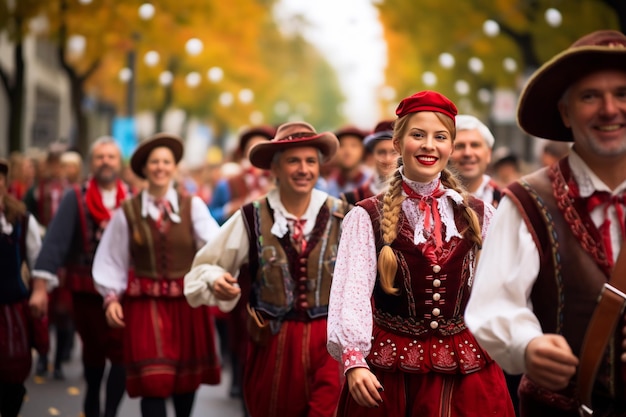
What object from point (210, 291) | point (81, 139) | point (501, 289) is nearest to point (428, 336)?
point (501, 289)

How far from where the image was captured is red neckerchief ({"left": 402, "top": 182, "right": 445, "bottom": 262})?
5.06 meters

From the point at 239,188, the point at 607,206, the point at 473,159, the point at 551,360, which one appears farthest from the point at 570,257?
the point at 239,188

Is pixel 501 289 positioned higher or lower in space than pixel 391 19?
lower

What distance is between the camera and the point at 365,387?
451cm

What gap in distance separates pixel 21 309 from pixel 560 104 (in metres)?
5.13

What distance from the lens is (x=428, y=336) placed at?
500 centimetres

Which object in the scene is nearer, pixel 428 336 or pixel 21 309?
pixel 428 336

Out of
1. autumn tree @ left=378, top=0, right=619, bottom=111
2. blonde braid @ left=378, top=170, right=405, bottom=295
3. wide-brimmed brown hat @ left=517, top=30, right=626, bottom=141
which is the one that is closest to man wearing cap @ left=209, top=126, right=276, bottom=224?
blonde braid @ left=378, top=170, right=405, bottom=295

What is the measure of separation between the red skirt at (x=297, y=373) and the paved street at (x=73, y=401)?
3558mm

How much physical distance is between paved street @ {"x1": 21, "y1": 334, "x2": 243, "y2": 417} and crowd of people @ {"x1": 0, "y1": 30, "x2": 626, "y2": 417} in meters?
1.15

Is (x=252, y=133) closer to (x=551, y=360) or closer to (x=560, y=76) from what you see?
(x=560, y=76)

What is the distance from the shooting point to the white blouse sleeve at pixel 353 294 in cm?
Result: 473

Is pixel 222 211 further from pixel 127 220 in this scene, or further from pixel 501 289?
pixel 501 289

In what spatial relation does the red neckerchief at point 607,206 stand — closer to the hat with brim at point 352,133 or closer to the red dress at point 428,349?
the red dress at point 428,349
